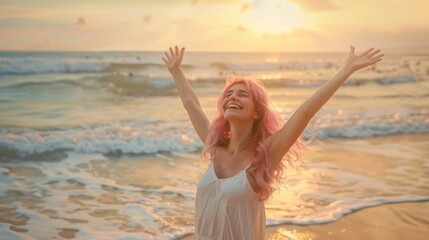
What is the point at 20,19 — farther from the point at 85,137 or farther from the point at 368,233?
the point at 368,233

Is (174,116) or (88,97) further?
(88,97)

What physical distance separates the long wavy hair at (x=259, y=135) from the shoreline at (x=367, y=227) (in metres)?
2.31

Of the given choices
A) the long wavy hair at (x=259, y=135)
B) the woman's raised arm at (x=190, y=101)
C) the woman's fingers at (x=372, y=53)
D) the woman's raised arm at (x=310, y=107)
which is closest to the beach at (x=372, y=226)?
the woman's raised arm at (x=190, y=101)

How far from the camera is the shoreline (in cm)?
508

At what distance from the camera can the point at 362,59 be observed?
269 centimetres

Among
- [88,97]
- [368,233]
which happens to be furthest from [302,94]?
[368,233]

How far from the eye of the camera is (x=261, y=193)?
270cm

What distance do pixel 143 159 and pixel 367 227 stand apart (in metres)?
4.11

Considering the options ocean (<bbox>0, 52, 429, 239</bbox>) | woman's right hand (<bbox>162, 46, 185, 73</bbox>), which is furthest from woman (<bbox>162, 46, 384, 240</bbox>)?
ocean (<bbox>0, 52, 429, 239</bbox>)

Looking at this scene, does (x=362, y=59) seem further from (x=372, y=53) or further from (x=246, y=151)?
(x=246, y=151)

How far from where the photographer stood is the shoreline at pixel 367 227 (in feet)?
16.7

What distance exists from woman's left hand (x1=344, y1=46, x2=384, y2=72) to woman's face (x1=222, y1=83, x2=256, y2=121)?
53 centimetres

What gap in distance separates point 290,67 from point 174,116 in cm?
1766

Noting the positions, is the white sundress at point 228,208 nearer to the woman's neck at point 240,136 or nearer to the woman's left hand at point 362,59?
the woman's neck at point 240,136
